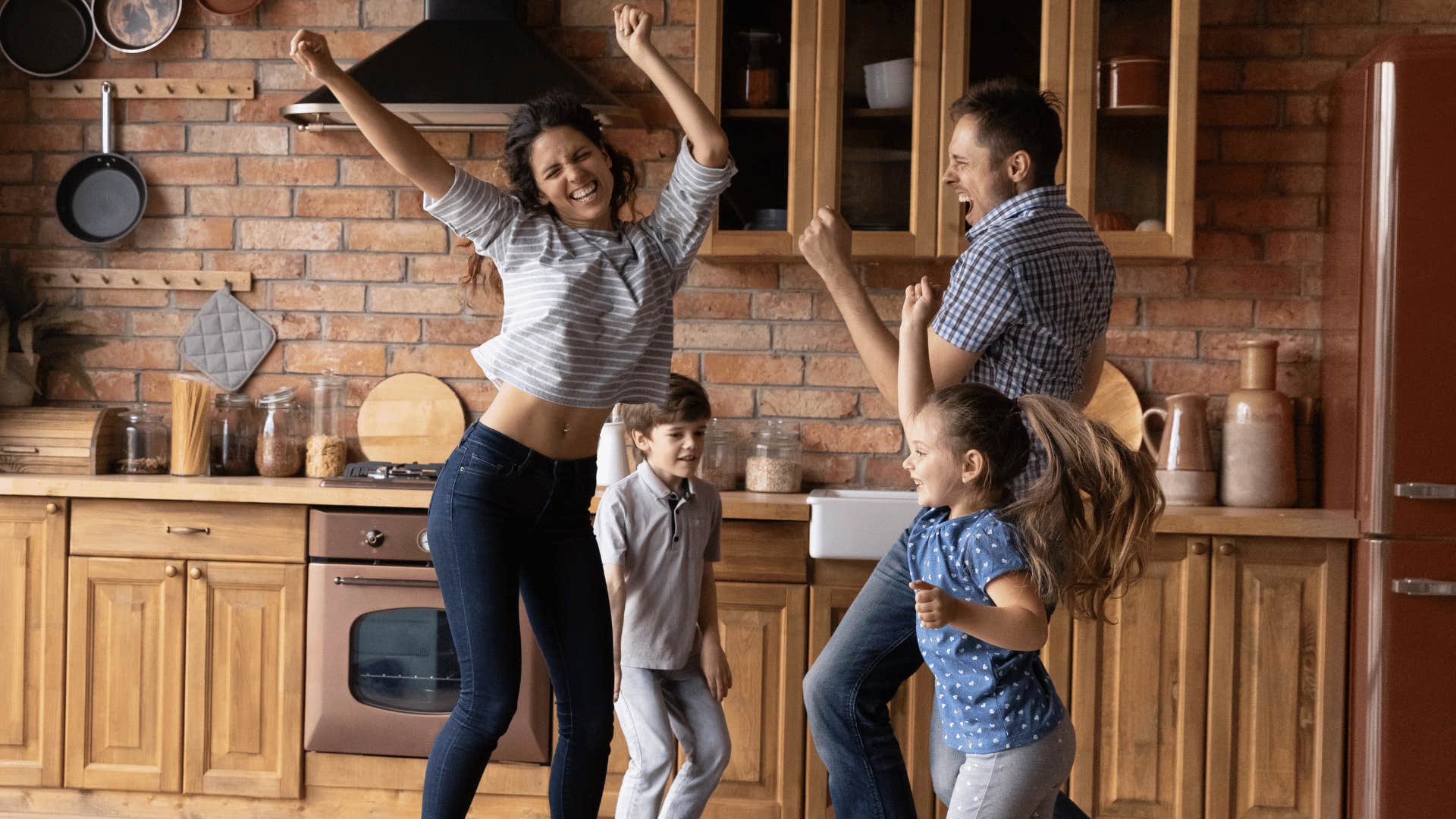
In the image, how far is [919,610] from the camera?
1427 mm

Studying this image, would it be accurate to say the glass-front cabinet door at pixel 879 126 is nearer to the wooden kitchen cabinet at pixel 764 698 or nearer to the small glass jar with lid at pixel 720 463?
the small glass jar with lid at pixel 720 463

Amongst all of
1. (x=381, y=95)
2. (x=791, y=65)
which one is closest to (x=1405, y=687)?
(x=791, y=65)

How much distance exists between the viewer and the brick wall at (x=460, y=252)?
313 centimetres

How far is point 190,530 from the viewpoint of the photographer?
9.32ft

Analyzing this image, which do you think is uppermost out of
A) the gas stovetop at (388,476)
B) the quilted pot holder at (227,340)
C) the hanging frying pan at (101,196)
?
the hanging frying pan at (101,196)

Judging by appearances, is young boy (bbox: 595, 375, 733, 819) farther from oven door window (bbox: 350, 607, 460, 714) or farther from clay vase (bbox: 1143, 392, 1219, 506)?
clay vase (bbox: 1143, 392, 1219, 506)

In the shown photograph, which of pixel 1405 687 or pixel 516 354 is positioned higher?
pixel 516 354

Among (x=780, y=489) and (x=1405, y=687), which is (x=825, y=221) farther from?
(x=1405, y=687)

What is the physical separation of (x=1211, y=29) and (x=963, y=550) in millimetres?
2057

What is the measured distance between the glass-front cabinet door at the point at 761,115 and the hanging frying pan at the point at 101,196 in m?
1.57

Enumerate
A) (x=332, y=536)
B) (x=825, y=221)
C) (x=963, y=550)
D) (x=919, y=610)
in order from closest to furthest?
(x=919, y=610)
(x=963, y=550)
(x=825, y=221)
(x=332, y=536)

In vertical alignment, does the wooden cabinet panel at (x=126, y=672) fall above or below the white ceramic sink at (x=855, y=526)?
below

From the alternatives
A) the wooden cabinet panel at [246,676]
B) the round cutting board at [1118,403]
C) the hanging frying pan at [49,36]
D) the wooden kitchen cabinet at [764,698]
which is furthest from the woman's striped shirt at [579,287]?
the hanging frying pan at [49,36]

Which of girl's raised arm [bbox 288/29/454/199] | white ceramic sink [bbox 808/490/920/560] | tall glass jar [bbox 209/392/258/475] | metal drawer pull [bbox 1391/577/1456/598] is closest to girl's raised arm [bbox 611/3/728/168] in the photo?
girl's raised arm [bbox 288/29/454/199]
